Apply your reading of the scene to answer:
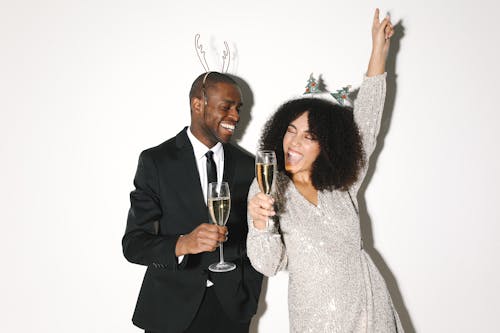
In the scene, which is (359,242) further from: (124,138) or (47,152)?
(47,152)

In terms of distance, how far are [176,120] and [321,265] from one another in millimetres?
1050

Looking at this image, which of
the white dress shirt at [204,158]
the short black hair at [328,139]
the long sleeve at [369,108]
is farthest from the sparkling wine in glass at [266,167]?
the long sleeve at [369,108]

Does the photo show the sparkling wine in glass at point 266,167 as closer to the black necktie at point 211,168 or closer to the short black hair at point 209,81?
the black necktie at point 211,168

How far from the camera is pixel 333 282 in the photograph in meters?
1.64

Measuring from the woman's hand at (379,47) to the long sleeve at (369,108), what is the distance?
37 mm

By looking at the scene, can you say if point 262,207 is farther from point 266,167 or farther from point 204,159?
point 204,159

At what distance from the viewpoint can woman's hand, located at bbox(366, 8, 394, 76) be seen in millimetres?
1927

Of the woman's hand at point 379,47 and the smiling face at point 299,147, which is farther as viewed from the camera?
the woman's hand at point 379,47

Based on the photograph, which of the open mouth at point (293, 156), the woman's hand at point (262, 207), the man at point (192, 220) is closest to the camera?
the woman's hand at point (262, 207)

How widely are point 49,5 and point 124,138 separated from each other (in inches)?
29.5

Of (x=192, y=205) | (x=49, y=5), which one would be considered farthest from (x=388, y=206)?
(x=49, y=5)

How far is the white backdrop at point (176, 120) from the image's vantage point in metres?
2.20

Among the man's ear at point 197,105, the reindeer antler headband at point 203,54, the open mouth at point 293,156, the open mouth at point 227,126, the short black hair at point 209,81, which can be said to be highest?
the reindeer antler headband at point 203,54

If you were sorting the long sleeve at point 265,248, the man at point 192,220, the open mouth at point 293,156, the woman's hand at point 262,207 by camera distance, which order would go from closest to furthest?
the woman's hand at point 262,207
the long sleeve at point 265,248
the open mouth at point 293,156
the man at point 192,220
